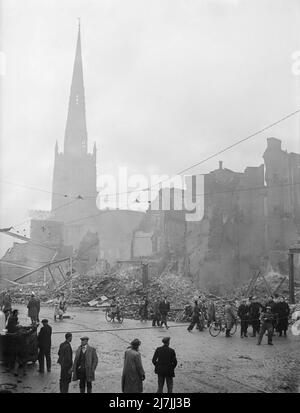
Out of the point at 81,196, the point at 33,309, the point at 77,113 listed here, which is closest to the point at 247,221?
the point at 33,309

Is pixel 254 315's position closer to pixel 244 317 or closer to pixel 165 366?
pixel 244 317

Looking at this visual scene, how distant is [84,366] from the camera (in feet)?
25.3

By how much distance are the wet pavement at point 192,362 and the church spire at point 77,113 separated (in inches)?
3295

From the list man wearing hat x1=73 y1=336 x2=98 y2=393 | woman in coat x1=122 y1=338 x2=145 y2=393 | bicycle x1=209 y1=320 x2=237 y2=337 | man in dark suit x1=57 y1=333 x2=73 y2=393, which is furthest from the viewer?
bicycle x1=209 y1=320 x2=237 y2=337

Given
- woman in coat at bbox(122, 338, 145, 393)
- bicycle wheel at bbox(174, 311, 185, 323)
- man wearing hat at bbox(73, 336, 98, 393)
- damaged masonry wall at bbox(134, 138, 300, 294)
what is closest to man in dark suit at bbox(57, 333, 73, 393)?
man wearing hat at bbox(73, 336, 98, 393)

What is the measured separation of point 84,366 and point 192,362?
414 centimetres

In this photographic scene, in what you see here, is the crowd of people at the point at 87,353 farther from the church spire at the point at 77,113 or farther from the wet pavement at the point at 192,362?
the church spire at the point at 77,113

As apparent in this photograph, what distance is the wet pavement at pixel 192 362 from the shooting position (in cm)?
860

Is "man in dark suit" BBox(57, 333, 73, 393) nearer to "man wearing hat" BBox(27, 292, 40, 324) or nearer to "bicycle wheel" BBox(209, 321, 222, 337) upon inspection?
"bicycle wheel" BBox(209, 321, 222, 337)

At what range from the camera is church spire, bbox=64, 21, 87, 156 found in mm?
97438

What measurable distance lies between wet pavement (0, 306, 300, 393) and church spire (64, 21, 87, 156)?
83.7m
